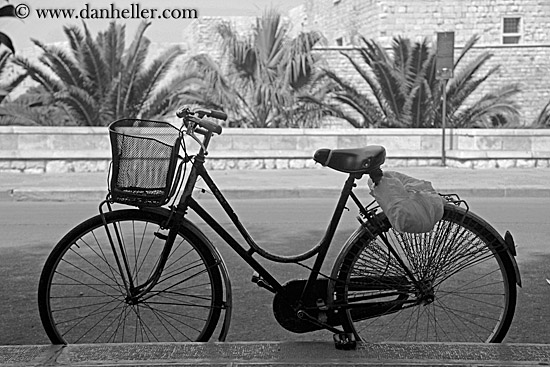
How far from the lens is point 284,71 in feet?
82.7

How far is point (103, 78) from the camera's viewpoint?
21297 mm

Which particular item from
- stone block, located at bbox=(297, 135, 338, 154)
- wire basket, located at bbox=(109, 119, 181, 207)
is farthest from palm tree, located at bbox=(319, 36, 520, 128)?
wire basket, located at bbox=(109, 119, 181, 207)

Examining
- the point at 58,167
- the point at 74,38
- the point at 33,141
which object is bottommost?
the point at 58,167

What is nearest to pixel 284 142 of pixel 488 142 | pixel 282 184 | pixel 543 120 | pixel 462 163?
pixel 282 184

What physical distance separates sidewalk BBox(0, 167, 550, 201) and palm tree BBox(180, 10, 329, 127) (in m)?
5.88

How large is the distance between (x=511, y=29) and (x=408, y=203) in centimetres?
3549

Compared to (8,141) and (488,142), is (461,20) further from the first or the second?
(8,141)

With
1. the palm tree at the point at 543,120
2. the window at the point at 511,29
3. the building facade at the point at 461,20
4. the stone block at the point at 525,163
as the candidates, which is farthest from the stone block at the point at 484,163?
the window at the point at 511,29

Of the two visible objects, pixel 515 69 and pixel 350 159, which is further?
pixel 515 69

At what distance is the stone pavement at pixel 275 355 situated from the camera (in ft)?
12.1

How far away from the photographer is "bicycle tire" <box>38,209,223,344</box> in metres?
4.05

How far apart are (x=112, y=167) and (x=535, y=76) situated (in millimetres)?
33033

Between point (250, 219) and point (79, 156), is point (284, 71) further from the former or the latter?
point (250, 219)

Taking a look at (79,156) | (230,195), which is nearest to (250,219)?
(230,195)
